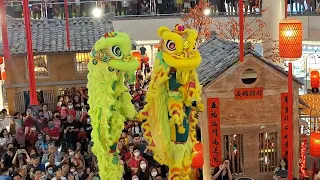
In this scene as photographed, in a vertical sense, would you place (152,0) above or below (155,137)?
above

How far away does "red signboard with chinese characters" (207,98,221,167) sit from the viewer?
30.2 feet

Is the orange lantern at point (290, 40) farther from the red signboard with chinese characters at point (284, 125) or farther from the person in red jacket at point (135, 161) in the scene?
the person in red jacket at point (135, 161)

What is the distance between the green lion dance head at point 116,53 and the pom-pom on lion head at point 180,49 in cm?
41

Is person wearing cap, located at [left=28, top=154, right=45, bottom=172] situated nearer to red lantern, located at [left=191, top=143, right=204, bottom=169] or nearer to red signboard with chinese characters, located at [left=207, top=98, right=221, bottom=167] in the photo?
red lantern, located at [left=191, top=143, right=204, bottom=169]

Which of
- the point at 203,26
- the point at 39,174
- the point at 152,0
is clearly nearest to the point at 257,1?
the point at 203,26

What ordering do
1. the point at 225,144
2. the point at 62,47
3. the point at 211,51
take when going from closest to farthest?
the point at 225,144
the point at 211,51
the point at 62,47

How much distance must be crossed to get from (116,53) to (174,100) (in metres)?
0.86

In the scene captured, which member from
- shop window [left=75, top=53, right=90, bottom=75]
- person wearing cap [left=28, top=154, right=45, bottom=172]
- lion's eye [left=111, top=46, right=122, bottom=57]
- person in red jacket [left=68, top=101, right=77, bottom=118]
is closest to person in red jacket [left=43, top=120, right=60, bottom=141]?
person in red jacket [left=68, top=101, right=77, bottom=118]

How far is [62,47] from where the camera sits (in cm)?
1348

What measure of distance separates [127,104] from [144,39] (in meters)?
11.3

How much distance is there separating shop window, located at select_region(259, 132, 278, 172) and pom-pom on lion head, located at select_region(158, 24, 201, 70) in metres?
3.35

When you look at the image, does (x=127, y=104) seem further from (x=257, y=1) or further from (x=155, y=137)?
(x=257, y=1)

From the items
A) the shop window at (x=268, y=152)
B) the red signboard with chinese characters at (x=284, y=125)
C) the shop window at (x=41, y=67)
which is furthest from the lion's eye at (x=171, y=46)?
the shop window at (x=41, y=67)

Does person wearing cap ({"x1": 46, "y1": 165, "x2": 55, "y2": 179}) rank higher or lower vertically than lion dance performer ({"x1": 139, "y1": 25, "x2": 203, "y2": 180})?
lower
